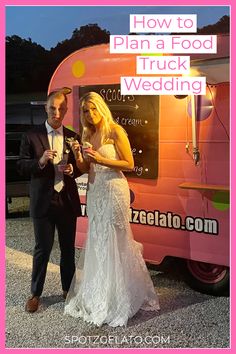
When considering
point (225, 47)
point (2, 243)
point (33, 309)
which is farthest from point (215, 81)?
point (33, 309)

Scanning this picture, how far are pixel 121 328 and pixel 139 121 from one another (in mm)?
1561

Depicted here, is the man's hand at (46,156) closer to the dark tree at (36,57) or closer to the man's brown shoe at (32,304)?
the dark tree at (36,57)

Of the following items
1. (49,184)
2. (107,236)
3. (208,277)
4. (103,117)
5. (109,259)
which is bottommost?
(208,277)

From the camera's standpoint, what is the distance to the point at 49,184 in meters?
4.17

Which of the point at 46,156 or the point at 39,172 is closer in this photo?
the point at 46,156

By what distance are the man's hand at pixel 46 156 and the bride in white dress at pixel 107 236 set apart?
0.51 ft

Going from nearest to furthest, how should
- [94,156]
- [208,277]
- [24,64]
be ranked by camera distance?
[94,156] → [24,64] → [208,277]

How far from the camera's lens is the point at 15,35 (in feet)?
12.9

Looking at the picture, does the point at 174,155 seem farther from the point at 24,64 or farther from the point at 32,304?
the point at 32,304

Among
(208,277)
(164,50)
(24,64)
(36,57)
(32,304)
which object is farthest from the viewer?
(208,277)

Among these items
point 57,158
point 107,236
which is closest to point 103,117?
point 57,158

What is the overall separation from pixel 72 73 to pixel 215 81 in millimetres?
1215

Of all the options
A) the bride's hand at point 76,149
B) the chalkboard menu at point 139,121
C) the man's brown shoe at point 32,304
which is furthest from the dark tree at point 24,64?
the man's brown shoe at point 32,304

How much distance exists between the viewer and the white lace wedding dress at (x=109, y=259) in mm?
4105
